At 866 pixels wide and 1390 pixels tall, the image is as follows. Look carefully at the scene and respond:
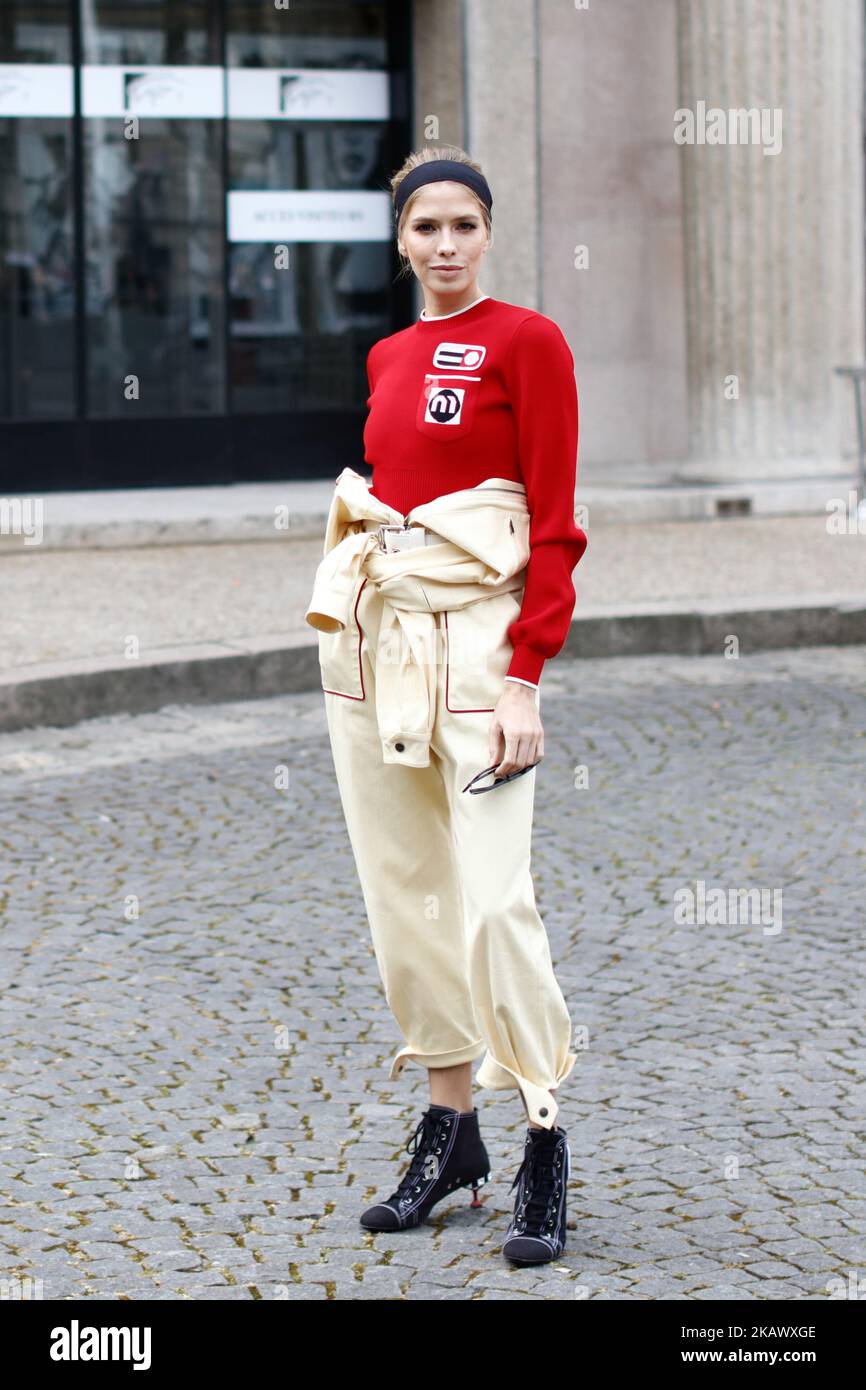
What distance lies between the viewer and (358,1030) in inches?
186

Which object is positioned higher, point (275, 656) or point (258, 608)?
point (258, 608)

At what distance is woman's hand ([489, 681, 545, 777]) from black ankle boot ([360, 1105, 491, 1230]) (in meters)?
0.69

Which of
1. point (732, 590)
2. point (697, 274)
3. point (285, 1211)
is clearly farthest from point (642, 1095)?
point (697, 274)

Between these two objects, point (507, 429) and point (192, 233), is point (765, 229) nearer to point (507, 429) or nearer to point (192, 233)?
point (192, 233)

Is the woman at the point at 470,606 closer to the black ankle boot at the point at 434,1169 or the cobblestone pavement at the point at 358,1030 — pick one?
the black ankle boot at the point at 434,1169

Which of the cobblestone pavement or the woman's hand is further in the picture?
the cobblestone pavement

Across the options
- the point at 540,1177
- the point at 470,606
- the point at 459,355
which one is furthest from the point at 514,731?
the point at 540,1177

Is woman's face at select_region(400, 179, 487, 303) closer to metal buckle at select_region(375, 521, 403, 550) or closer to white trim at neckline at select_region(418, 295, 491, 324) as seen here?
white trim at neckline at select_region(418, 295, 491, 324)

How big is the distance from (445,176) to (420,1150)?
1643 millimetres

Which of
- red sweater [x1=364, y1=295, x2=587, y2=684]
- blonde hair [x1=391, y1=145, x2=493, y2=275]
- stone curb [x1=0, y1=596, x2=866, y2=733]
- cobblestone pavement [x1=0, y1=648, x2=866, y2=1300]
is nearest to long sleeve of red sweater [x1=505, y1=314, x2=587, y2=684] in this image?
red sweater [x1=364, y1=295, x2=587, y2=684]

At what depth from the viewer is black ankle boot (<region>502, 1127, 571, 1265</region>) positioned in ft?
11.4

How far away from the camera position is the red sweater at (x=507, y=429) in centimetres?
335

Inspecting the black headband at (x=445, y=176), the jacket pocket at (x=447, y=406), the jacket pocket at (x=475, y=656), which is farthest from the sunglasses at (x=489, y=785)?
the black headband at (x=445, y=176)

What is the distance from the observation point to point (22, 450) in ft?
44.6
